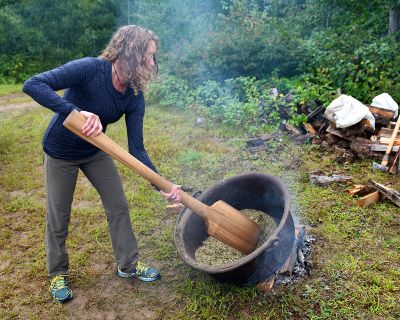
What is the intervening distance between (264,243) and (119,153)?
3.79 feet

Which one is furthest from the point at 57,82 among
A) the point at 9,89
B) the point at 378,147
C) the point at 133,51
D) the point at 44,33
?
the point at 44,33

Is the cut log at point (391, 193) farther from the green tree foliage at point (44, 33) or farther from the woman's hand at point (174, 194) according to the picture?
the green tree foliage at point (44, 33)

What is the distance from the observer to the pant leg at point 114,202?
2.99 metres

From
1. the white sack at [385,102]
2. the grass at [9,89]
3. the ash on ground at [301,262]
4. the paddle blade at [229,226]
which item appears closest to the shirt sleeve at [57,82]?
the paddle blade at [229,226]

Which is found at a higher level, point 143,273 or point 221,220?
point 221,220

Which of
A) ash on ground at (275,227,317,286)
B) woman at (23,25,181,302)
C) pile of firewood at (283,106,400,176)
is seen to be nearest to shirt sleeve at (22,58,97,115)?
woman at (23,25,181,302)

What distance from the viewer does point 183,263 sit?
11.7 ft

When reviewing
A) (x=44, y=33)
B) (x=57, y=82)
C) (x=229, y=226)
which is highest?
(x=57, y=82)

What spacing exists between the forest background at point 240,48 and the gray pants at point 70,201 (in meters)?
4.01

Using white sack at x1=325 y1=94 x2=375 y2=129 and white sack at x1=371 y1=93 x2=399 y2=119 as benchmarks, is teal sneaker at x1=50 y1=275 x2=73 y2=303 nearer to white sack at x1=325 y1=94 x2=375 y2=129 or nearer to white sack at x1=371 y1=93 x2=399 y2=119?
white sack at x1=325 y1=94 x2=375 y2=129

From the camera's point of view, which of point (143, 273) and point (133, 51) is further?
point (143, 273)

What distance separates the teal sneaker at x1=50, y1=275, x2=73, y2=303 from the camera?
3.15 m

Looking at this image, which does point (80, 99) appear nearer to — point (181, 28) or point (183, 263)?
Answer: point (183, 263)

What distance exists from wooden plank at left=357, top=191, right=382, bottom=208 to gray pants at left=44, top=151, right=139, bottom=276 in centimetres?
247
